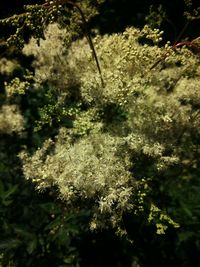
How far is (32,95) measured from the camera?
3711mm

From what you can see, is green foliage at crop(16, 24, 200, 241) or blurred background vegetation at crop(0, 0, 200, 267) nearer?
green foliage at crop(16, 24, 200, 241)

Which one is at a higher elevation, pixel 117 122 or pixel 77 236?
pixel 117 122

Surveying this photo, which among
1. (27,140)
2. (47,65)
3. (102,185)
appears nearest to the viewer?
(102,185)

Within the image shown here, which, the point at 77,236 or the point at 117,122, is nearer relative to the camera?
the point at 117,122

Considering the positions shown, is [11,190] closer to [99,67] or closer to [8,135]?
[8,135]

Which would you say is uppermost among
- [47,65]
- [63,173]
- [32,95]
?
[32,95]

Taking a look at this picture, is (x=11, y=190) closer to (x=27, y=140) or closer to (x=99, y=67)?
(x=27, y=140)

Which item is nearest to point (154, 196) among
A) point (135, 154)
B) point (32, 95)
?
point (135, 154)

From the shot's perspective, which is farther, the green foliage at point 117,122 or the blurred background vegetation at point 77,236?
the blurred background vegetation at point 77,236

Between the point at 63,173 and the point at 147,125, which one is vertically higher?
the point at 147,125

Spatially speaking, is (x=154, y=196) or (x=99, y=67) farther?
(x=154, y=196)

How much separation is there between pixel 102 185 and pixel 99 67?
0.60 m

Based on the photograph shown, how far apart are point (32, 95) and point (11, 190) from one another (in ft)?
4.17

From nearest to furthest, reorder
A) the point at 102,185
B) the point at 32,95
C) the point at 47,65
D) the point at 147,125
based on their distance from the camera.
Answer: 1. the point at 102,185
2. the point at 147,125
3. the point at 47,65
4. the point at 32,95
